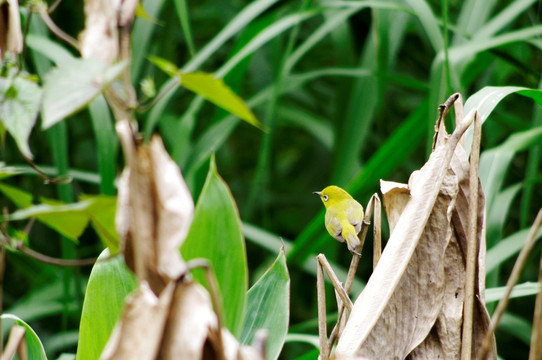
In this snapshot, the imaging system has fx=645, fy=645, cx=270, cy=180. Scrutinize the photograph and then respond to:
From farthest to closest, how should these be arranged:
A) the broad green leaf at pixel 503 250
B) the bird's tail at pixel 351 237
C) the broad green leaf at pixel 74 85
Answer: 1. the broad green leaf at pixel 503 250
2. the bird's tail at pixel 351 237
3. the broad green leaf at pixel 74 85

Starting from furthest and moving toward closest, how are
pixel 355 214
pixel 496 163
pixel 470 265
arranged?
pixel 496 163, pixel 355 214, pixel 470 265

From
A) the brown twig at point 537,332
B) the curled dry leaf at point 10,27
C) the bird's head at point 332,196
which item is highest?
the curled dry leaf at point 10,27

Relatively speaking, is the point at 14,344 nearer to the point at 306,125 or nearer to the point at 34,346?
the point at 34,346

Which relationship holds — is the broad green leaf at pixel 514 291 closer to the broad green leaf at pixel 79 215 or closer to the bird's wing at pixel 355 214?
the bird's wing at pixel 355 214

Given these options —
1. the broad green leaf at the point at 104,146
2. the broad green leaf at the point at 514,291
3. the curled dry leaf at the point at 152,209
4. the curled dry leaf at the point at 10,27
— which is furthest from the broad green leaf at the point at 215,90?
the broad green leaf at the point at 104,146

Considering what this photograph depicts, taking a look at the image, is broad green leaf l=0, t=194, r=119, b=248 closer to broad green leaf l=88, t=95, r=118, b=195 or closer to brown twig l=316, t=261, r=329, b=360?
brown twig l=316, t=261, r=329, b=360

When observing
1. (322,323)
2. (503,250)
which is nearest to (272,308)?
(322,323)
